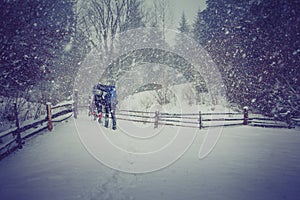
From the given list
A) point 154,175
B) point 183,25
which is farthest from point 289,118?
point 183,25

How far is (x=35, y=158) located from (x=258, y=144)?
29.9ft

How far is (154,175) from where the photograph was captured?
6.37 metres

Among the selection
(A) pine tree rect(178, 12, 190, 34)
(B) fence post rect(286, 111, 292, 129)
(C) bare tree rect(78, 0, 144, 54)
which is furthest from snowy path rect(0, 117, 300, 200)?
(A) pine tree rect(178, 12, 190, 34)

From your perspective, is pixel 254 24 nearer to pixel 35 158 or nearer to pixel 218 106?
pixel 218 106

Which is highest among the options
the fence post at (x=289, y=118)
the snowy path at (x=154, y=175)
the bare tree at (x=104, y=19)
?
the bare tree at (x=104, y=19)

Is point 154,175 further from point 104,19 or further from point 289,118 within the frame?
point 104,19

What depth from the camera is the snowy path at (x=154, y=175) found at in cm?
525

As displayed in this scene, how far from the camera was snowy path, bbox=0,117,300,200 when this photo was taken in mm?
5250

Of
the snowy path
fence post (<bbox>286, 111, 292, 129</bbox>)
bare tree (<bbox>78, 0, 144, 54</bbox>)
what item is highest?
bare tree (<bbox>78, 0, 144, 54</bbox>)

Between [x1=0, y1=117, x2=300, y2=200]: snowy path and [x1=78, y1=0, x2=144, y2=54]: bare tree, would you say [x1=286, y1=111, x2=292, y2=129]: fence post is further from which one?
[x1=78, y1=0, x2=144, y2=54]: bare tree

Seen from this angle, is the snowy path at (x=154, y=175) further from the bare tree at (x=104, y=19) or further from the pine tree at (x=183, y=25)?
the pine tree at (x=183, y=25)

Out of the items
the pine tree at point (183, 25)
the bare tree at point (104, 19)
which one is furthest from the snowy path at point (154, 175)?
the pine tree at point (183, 25)

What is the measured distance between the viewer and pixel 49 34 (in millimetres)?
10211

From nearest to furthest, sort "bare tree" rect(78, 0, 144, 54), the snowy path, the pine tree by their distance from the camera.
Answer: the snowy path, "bare tree" rect(78, 0, 144, 54), the pine tree
